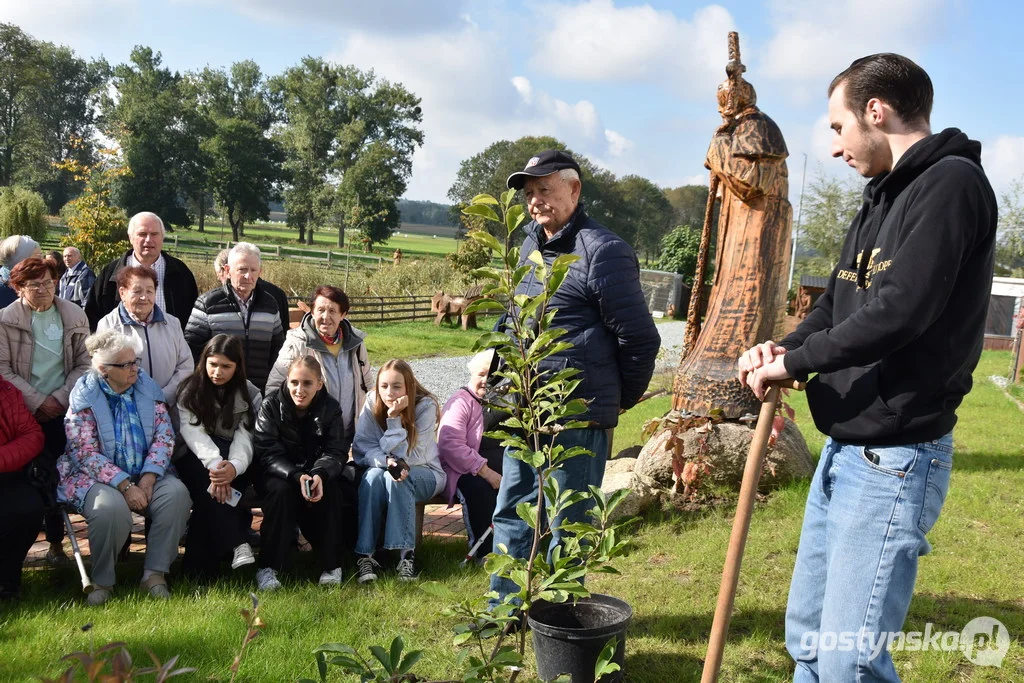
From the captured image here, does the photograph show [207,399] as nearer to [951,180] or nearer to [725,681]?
[725,681]

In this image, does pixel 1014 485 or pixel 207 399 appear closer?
pixel 207 399

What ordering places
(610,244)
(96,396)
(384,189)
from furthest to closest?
(384,189), (96,396), (610,244)

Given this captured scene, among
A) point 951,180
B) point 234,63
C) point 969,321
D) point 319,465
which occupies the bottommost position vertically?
point 319,465

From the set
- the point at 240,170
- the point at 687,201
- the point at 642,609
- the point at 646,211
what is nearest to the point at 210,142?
the point at 240,170

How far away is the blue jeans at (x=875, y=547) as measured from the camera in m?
2.06

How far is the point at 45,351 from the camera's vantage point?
16.0 feet

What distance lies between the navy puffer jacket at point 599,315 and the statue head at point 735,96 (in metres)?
3.26

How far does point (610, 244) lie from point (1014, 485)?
15.8ft

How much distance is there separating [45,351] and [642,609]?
3.62m

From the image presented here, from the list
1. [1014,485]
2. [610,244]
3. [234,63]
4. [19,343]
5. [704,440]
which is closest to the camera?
[610,244]

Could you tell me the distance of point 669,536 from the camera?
5160 millimetres

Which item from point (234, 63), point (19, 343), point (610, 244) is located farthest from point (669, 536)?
point (234, 63)

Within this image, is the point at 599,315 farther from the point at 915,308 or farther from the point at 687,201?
the point at 687,201

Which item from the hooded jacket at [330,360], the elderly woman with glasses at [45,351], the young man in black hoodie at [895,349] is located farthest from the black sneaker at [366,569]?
the young man in black hoodie at [895,349]
